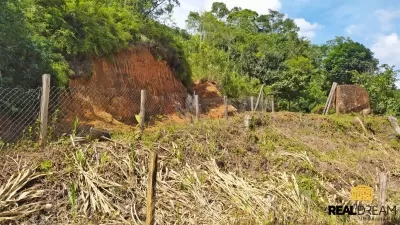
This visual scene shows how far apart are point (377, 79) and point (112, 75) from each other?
12.9 meters

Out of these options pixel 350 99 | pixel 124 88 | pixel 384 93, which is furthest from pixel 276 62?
pixel 124 88

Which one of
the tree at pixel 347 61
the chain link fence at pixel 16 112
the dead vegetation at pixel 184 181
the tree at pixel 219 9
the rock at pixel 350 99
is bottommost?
the dead vegetation at pixel 184 181

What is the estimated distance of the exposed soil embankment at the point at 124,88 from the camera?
1066 centimetres

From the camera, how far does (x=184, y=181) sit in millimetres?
4969

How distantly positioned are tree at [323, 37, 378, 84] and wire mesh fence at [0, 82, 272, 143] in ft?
72.8

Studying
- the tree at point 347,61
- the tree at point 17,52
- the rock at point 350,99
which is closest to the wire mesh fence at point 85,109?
the tree at point 17,52

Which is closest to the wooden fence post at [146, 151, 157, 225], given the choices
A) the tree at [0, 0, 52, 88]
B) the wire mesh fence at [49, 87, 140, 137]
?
the tree at [0, 0, 52, 88]

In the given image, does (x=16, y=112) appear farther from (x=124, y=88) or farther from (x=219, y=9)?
(x=219, y=9)

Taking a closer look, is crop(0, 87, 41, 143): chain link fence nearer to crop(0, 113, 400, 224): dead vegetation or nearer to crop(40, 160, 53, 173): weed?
crop(0, 113, 400, 224): dead vegetation

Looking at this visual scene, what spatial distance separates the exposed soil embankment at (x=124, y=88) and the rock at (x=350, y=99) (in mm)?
6543

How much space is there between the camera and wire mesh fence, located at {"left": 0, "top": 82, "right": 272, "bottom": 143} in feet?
21.3

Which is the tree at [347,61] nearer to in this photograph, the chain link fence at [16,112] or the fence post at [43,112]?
the chain link fence at [16,112]

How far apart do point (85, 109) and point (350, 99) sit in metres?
10.4

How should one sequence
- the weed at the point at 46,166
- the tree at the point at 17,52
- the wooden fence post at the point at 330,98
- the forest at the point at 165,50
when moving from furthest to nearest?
the wooden fence post at the point at 330,98
the forest at the point at 165,50
the tree at the point at 17,52
the weed at the point at 46,166
